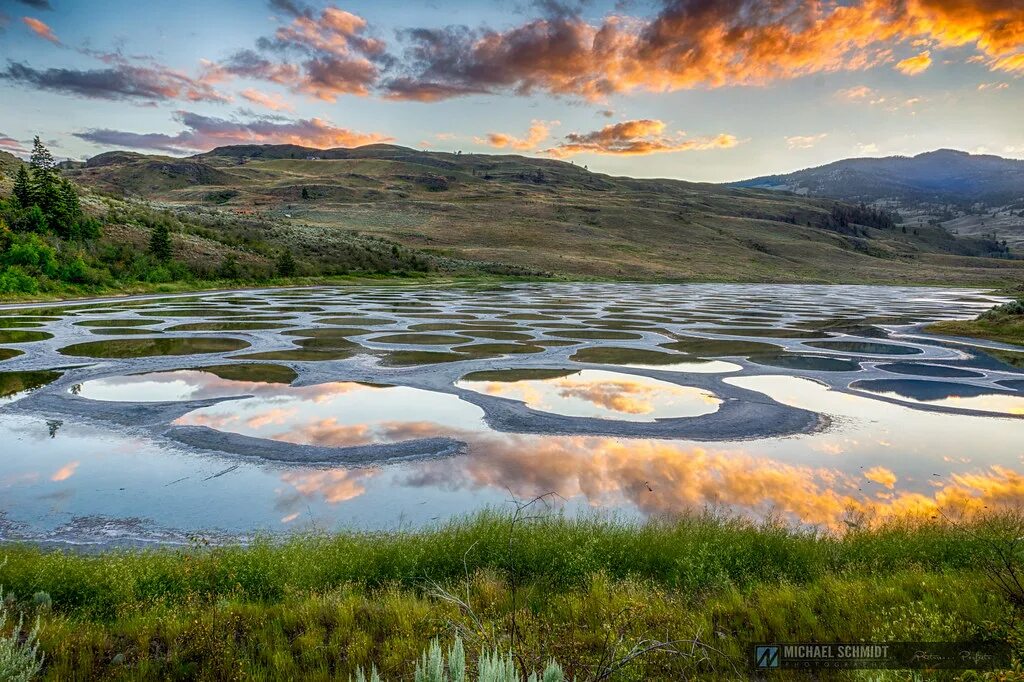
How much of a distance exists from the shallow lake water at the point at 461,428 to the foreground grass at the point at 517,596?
1.15 metres

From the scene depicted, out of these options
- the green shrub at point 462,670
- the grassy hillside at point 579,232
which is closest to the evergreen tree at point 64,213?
the grassy hillside at point 579,232

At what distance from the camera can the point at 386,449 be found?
10.2 meters

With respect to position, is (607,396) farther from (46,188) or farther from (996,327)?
(46,188)

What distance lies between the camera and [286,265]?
53.6 metres

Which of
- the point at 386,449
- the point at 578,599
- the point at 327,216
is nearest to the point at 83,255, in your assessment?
the point at 386,449

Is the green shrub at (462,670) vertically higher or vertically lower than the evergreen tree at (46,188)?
lower

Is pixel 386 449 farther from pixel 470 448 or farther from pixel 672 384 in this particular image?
pixel 672 384

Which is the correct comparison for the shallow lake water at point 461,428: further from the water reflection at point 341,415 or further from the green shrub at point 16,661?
the green shrub at point 16,661

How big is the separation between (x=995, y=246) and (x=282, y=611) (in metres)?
249

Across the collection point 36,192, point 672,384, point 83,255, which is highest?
point 36,192

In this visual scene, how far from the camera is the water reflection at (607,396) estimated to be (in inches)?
514

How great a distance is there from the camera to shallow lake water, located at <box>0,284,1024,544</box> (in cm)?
813

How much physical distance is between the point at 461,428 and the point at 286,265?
47.1 m

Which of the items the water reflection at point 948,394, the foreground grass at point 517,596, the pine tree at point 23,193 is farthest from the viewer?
the pine tree at point 23,193
